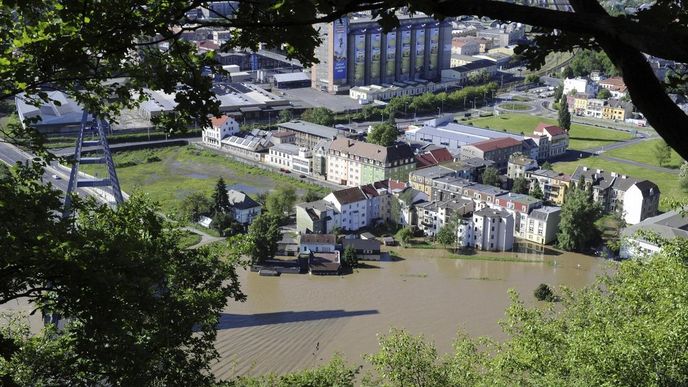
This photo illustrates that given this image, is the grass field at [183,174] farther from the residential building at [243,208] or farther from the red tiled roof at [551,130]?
the red tiled roof at [551,130]

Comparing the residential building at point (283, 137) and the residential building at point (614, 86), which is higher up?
the residential building at point (614, 86)

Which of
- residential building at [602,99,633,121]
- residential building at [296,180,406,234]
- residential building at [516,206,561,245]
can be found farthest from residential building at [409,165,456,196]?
residential building at [602,99,633,121]

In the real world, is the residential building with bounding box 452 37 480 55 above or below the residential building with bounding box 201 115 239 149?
above

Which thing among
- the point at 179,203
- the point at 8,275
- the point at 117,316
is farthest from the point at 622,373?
the point at 179,203

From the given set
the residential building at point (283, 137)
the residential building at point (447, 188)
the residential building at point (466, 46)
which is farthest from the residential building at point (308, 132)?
the residential building at point (466, 46)

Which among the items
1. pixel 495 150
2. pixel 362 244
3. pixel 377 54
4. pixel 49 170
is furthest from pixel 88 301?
pixel 377 54

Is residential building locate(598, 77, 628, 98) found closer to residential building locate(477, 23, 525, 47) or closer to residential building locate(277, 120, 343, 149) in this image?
residential building locate(477, 23, 525, 47)
